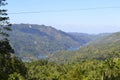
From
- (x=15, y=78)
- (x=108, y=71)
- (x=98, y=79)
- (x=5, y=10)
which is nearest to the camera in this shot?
(x=5, y=10)

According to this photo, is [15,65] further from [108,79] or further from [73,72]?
[108,79]

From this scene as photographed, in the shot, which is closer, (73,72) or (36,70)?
(73,72)

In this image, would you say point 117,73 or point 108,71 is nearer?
point 117,73

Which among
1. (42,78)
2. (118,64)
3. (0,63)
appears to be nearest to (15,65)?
(0,63)

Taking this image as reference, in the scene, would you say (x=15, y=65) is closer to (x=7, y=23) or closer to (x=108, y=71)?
(x=108, y=71)

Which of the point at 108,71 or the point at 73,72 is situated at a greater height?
the point at 73,72

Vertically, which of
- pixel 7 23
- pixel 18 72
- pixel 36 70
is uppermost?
pixel 7 23

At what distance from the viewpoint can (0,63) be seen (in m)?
102

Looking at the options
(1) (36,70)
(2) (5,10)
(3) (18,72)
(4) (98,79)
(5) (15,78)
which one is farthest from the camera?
(1) (36,70)

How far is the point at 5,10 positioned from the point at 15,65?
257ft

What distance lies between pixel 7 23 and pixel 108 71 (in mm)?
131165

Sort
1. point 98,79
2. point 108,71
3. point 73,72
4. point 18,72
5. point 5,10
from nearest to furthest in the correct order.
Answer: point 5,10
point 73,72
point 18,72
point 98,79
point 108,71

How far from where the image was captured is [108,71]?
166000 mm

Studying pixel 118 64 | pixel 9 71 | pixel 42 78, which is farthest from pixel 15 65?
pixel 118 64
